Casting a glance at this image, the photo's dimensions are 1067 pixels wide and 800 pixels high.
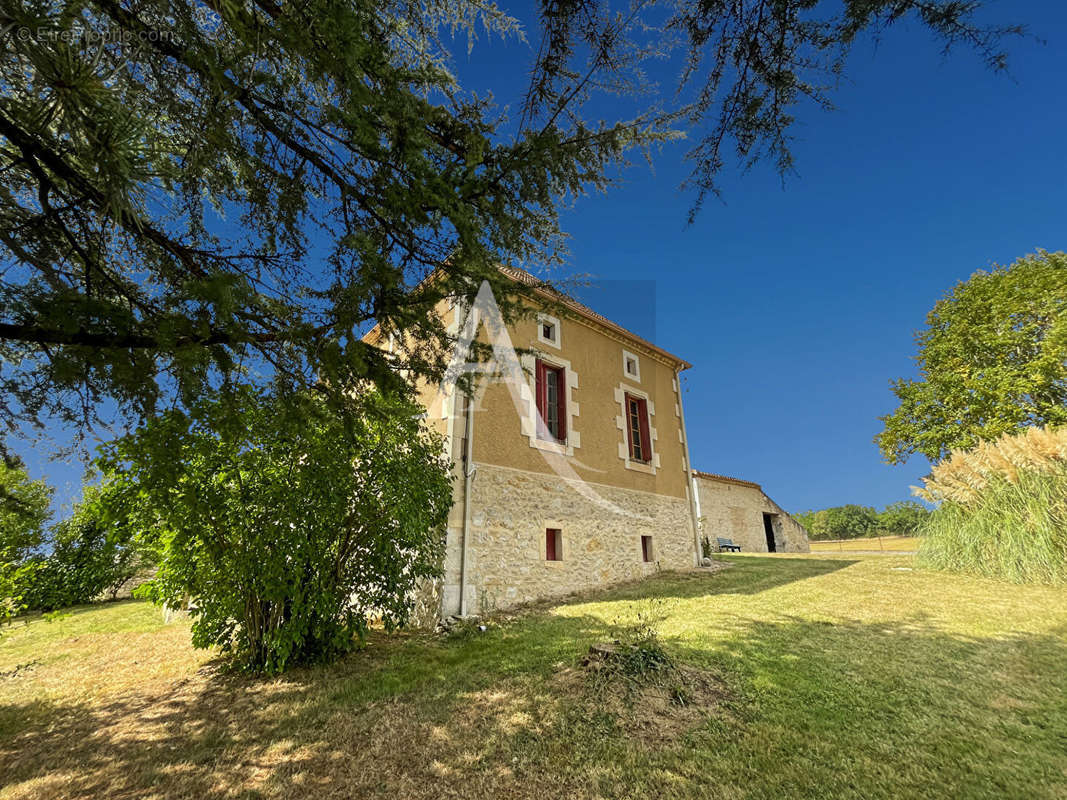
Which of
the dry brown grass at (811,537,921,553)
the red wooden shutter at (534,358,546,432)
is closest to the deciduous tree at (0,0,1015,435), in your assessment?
the red wooden shutter at (534,358,546,432)

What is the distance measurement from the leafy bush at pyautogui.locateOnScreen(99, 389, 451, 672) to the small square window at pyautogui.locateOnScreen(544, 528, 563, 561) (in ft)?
10.6

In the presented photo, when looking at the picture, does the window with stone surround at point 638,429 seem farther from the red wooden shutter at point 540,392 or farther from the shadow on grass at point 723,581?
the shadow on grass at point 723,581

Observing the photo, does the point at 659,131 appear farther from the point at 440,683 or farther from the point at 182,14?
the point at 440,683

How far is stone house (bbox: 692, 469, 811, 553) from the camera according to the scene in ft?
57.5

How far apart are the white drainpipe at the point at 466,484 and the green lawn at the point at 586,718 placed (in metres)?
0.87

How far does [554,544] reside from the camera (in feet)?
26.2

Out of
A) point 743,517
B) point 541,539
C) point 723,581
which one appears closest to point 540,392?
point 541,539

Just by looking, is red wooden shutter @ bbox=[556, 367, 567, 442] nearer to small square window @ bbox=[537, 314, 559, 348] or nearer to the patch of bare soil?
small square window @ bbox=[537, 314, 559, 348]

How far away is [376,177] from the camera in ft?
9.21

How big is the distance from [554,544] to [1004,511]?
7228 mm

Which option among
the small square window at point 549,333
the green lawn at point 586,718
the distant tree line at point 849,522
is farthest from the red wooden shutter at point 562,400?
the distant tree line at point 849,522

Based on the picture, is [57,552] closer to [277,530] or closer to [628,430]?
[277,530]

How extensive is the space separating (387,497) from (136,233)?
309 centimetres

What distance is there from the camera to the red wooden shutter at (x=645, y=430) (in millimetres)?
10438
